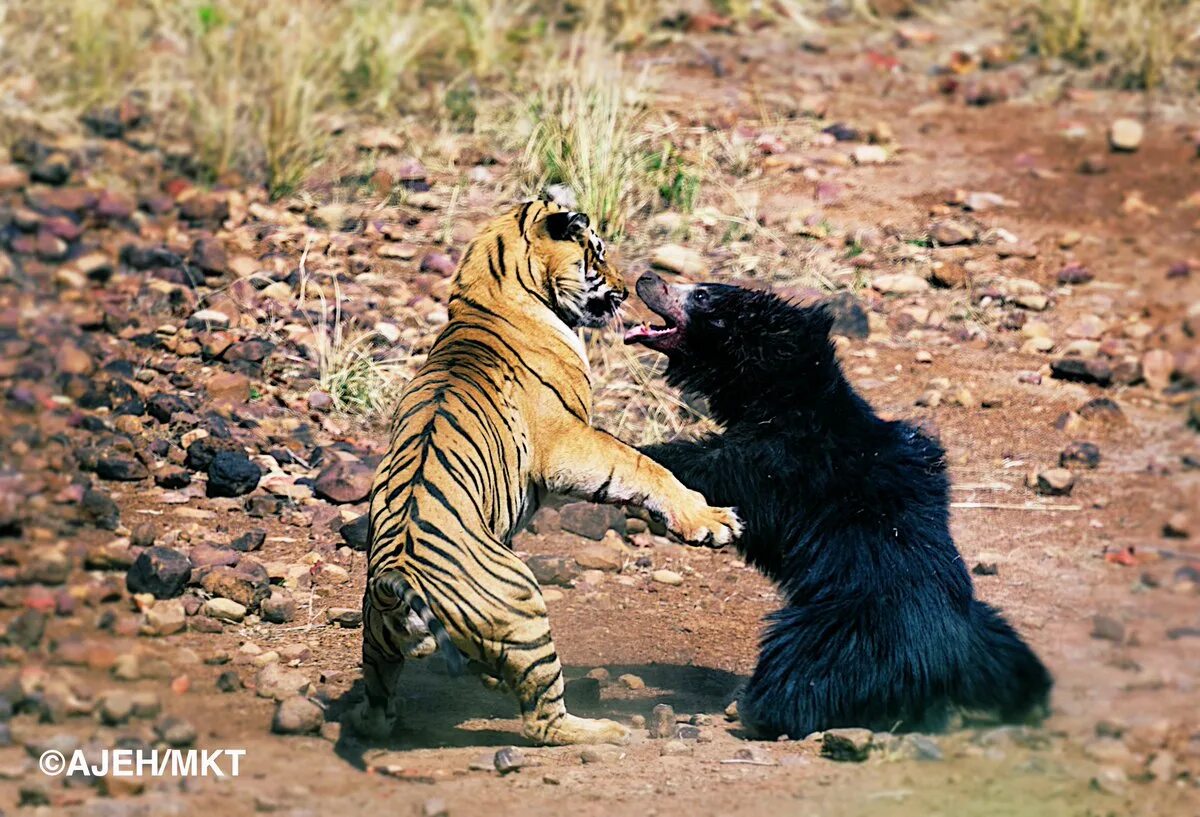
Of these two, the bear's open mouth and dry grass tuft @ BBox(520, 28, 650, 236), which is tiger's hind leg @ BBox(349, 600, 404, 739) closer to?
the bear's open mouth

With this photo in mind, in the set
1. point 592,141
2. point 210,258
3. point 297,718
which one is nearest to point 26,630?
point 297,718

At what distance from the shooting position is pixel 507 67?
1057cm

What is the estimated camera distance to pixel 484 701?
543 centimetres

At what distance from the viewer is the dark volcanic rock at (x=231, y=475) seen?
6.66 metres

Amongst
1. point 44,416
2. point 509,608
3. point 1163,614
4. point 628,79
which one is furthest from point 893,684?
point 628,79

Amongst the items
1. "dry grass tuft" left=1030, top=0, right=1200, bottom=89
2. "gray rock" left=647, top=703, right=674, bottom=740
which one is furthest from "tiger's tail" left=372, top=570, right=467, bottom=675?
"dry grass tuft" left=1030, top=0, right=1200, bottom=89

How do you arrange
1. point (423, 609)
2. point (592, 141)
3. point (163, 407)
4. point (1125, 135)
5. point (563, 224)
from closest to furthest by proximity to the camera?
point (423, 609)
point (563, 224)
point (163, 407)
point (592, 141)
point (1125, 135)

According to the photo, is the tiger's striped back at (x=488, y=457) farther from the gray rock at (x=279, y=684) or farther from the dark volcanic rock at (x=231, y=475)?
the dark volcanic rock at (x=231, y=475)

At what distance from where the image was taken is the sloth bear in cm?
507

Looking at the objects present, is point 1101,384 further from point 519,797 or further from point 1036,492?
point 519,797

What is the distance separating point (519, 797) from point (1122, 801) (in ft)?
5.65

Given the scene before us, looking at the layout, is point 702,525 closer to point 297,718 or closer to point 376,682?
point 376,682

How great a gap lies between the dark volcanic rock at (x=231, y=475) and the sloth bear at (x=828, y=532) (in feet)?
6.46

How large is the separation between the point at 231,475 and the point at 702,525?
2580 mm
